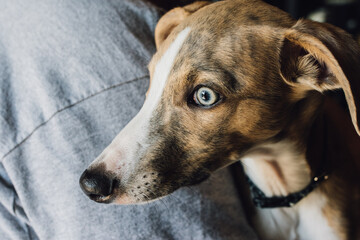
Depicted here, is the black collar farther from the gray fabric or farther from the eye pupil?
the eye pupil

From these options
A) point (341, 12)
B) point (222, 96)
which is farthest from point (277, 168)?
point (341, 12)

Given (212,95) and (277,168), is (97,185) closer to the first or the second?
(212,95)

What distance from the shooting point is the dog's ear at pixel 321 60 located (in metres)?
0.93

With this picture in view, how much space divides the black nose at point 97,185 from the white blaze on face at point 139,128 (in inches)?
1.3

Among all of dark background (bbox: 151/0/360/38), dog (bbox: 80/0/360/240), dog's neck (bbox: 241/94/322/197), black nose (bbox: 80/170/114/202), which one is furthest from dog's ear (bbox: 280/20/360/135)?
dark background (bbox: 151/0/360/38)

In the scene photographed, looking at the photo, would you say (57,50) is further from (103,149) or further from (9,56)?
(103,149)

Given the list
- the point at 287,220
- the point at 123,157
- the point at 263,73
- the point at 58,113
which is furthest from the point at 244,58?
the point at 287,220

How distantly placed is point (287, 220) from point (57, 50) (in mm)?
1076

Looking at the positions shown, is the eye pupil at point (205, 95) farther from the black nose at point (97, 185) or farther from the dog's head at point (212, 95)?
the black nose at point (97, 185)

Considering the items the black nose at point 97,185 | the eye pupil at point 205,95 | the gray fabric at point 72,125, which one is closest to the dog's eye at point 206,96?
the eye pupil at point 205,95

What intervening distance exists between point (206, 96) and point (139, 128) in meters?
0.22

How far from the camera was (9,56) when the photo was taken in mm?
1168

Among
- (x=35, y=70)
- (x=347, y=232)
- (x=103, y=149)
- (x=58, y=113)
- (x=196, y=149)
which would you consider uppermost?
(x=35, y=70)

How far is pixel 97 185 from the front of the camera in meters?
1.00
